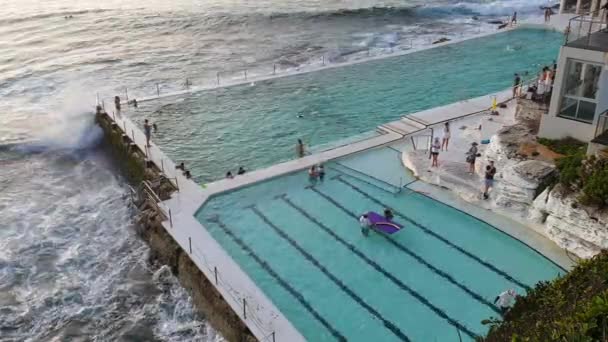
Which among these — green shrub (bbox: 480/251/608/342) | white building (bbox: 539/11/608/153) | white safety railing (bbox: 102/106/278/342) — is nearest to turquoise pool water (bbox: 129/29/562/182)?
white safety railing (bbox: 102/106/278/342)

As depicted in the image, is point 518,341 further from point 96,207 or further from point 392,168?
point 96,207

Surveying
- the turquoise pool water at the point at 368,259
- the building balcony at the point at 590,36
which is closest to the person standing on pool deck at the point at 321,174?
the turquoise pool water at the point at 368,259

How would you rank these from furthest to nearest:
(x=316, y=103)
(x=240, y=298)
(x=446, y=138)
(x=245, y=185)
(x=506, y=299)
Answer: (x=316, y=103) < (x=446, y=138) < (x=245, y=185) < (x=240, y=298) < (x=506, y=299)

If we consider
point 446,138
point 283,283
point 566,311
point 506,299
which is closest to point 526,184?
point 506,299

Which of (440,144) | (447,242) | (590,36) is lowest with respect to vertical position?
(447,242)

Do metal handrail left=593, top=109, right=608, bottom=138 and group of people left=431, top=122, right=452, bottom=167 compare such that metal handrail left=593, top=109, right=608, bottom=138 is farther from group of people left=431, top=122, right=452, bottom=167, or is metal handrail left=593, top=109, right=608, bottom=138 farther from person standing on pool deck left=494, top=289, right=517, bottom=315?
person standing on pool deck left=494, top=289, right=517, bottom=315

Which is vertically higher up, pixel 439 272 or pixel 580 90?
pixel 580 90

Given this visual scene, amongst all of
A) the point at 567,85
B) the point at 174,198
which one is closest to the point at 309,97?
the point at 174,198

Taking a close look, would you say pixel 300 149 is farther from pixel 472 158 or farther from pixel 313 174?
pixel 472 158
